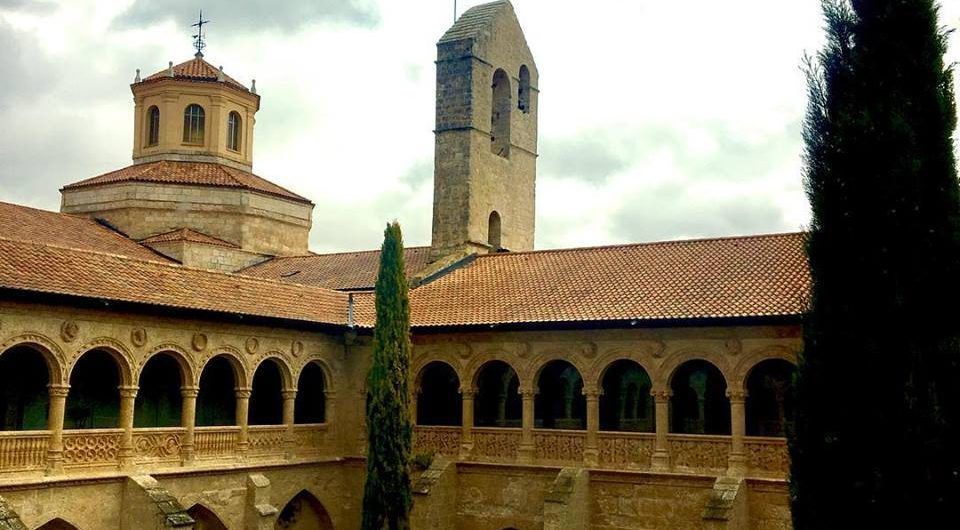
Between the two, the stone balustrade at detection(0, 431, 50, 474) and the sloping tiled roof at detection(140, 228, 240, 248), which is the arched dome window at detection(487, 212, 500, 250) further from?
the stone balustrade at detection(0, 431, 50, 474)

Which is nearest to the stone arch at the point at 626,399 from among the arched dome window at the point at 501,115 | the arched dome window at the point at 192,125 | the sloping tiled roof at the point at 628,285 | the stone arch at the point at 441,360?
the sloping tiled roof at the point at 628,285

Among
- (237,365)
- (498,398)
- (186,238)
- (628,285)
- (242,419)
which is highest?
(186,238)

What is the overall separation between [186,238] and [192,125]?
5.71 m

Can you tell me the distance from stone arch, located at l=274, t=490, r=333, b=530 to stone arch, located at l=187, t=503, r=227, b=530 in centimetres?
217

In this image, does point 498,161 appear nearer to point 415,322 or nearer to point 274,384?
point 415,322

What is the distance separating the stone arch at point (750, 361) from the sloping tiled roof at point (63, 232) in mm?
14735

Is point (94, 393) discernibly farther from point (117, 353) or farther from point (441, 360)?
point (441, 360)

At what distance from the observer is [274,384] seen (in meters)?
25.5

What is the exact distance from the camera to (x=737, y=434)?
20.6 metres

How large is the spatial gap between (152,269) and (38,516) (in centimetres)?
545

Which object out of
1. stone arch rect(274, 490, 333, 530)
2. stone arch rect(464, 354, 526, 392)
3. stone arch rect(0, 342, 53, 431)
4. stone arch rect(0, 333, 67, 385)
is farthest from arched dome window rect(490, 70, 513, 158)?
stone arch rect(0, 333, 67, 385)

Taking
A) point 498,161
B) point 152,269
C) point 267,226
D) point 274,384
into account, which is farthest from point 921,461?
point 267,226

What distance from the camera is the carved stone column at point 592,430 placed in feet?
72.4

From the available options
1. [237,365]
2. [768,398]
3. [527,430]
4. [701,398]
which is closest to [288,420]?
[237,365]
